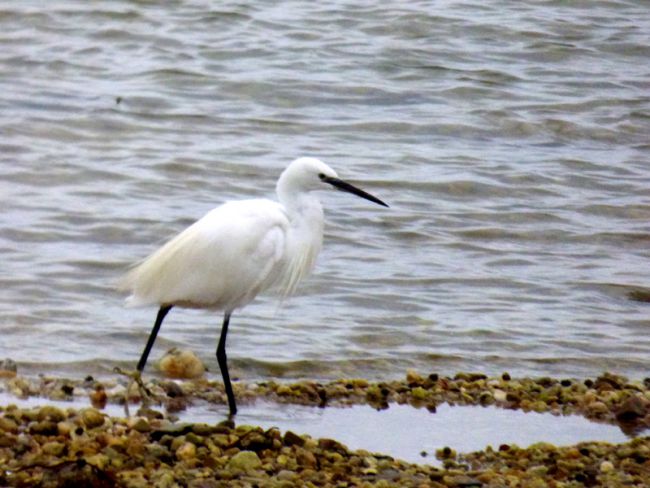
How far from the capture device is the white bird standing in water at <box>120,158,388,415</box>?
6535 millimetres

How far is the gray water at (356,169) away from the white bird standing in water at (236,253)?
727 millimetres

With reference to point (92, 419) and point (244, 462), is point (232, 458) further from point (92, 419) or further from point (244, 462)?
point (92, 419)

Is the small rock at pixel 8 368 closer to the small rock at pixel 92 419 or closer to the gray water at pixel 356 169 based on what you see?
the gray water at pixel 356 169

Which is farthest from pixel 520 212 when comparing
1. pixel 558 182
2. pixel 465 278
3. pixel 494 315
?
pixel 494 315

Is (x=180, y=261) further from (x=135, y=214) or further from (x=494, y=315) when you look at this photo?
(x=135, y=214)

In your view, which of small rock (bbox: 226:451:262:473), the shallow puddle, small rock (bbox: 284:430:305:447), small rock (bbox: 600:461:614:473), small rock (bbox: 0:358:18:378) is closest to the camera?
small rock (bbox: 226:451:262:473)

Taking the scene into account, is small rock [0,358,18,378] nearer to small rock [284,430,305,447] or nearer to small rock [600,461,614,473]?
small rock [284,430,305,447]

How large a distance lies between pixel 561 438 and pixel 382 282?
3.01m

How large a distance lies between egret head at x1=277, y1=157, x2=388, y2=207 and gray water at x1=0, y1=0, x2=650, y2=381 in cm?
114

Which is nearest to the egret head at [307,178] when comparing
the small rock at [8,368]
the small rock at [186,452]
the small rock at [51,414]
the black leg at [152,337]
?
the black leg at [152,337]

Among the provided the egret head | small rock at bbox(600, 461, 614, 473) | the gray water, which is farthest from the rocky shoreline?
the gray water

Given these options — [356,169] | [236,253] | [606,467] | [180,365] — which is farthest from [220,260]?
[356,169]

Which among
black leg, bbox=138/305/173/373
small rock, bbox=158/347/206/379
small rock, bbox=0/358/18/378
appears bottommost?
small rock, bbox=158/347/206/379

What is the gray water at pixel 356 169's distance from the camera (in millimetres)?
7965
